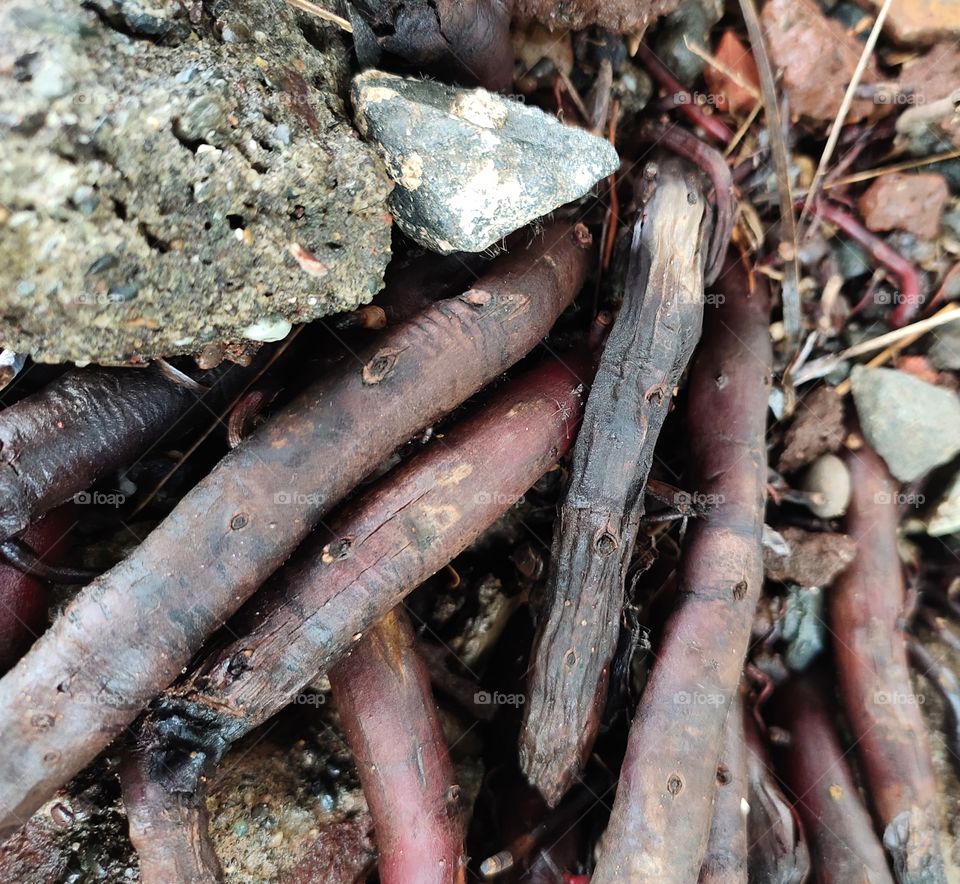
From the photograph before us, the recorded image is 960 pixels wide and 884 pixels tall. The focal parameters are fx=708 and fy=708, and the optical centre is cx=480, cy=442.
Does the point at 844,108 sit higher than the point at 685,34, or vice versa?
the point at 685,34

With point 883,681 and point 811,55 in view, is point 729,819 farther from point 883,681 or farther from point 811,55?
point 811,55

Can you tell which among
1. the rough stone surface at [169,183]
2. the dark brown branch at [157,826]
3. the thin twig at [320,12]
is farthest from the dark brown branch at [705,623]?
the thin twig at [320,12]

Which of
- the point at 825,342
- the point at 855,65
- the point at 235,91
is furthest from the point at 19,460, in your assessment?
the point at 855,65

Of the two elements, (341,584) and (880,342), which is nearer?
(341,584)

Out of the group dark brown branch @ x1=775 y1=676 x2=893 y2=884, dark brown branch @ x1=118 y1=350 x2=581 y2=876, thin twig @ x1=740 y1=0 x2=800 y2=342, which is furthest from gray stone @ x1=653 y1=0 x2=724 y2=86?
dark brown branch @ x1=775 y1=676 x2=893 y2=884

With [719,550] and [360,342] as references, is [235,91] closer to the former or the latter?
[360,342]

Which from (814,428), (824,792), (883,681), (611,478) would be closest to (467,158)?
(611,478)

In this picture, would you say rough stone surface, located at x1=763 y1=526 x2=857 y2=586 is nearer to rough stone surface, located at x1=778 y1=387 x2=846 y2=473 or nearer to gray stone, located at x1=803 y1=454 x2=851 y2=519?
gray stone, located at x1=803 y1=454 x2=851 y2=519
